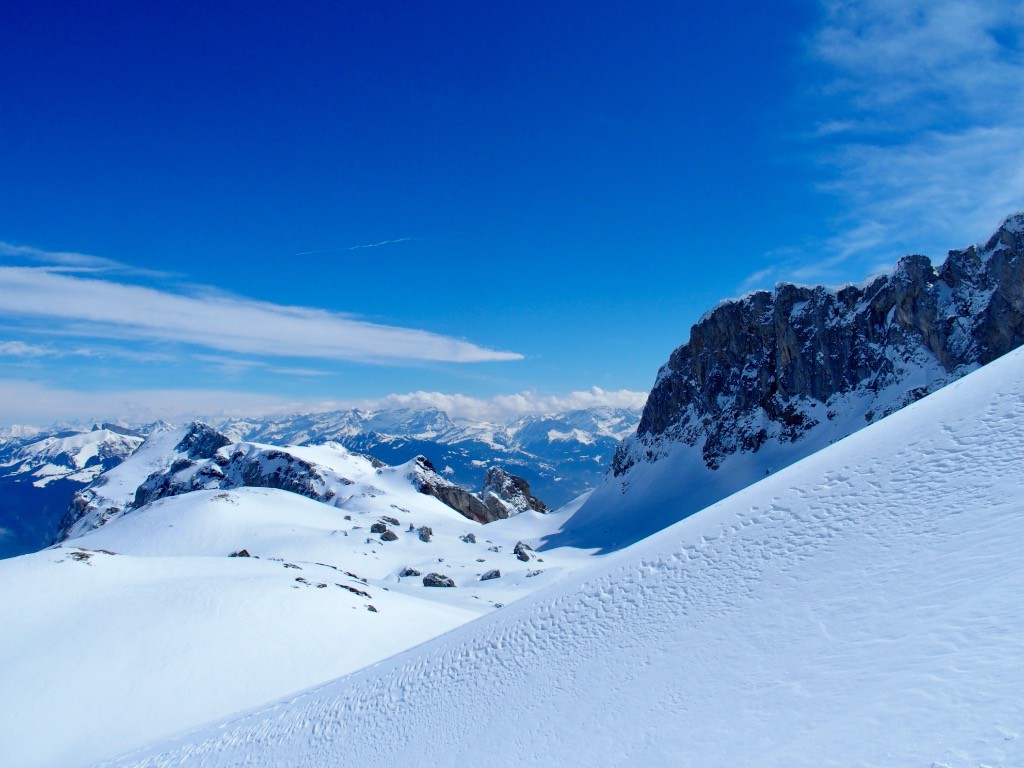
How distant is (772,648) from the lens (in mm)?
10547

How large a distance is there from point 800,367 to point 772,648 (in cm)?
9272

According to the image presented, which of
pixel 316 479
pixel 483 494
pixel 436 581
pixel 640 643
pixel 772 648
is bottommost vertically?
pixel 436 581

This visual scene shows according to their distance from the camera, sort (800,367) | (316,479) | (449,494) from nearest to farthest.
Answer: (800,367)
(316,479)
(449,494)

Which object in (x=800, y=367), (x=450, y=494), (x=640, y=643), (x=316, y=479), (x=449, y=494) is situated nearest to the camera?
(x=640, y=643)

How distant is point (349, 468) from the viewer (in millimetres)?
118875

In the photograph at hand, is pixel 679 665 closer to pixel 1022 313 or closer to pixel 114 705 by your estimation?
pixel 114 705

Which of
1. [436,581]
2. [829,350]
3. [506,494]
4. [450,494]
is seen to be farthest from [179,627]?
[506,494]

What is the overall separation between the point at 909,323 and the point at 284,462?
114 meters

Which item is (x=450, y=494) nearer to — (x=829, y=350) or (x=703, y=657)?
(x=829, y=350)

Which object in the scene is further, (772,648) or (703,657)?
(703,657)

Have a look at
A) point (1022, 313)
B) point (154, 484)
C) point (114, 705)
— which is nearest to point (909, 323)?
point (1022, 313)

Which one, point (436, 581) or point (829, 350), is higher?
point (829, 350)

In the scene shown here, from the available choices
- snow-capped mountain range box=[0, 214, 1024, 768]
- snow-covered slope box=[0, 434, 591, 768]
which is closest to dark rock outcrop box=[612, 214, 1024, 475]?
Answer: snow-covered slope box=[0, 434, 591, 768]

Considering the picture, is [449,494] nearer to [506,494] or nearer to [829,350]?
[506,494]
